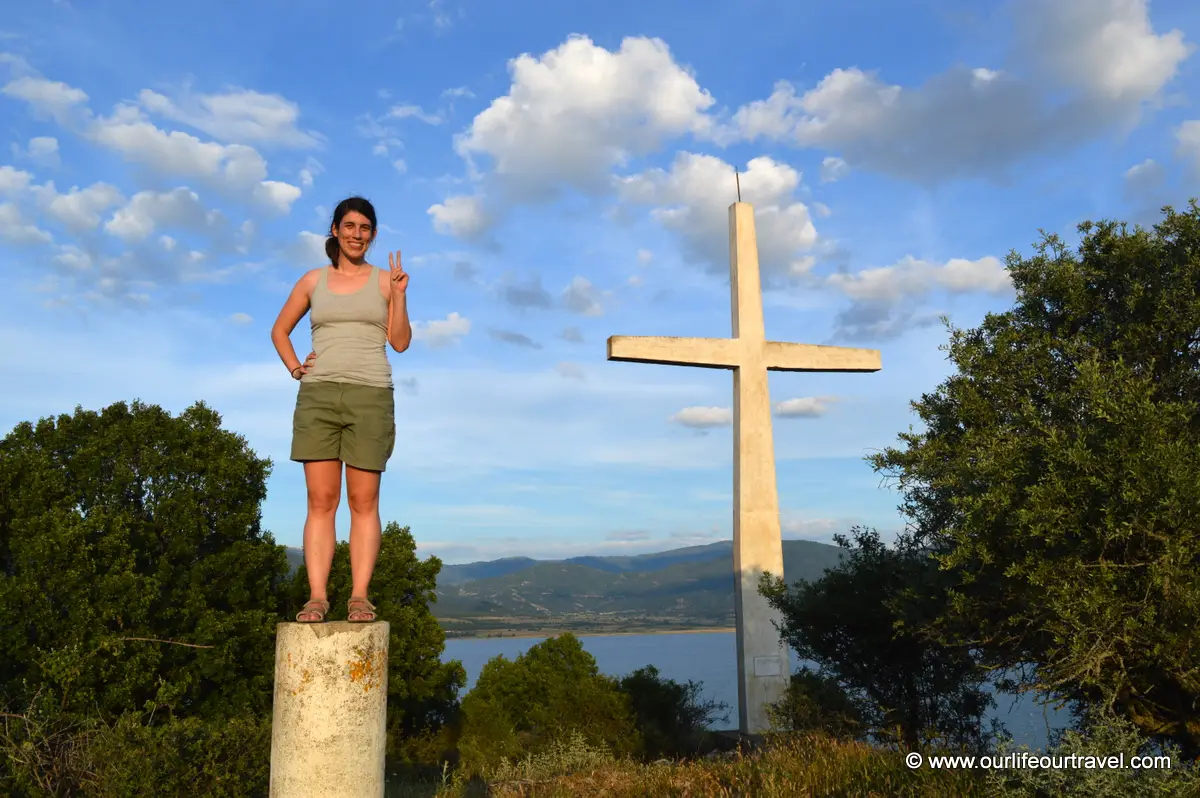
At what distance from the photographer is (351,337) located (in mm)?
5734

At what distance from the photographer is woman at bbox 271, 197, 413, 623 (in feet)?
18.4

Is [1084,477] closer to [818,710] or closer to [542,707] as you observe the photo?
[818,710]

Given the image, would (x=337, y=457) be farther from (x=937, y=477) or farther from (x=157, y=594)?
(x=157, y=594)

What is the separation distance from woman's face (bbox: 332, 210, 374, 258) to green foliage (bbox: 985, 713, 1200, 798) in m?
6.00

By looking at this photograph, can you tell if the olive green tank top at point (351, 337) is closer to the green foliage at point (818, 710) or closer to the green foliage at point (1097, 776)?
the green foliage at point (1097, 776)

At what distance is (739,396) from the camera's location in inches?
664

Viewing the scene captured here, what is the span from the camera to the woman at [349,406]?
5617mm

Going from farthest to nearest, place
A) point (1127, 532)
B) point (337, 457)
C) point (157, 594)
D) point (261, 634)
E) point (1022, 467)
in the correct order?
1. point (261, 634)
2. point (157, 594)
3. point (1022, 467)
4. point (1127, 532)
5. point (337, 457)

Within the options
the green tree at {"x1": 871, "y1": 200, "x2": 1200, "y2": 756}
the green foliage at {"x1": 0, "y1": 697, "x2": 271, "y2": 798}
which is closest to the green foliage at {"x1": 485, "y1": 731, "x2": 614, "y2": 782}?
the green foliage at {"x1": 0, "y1": 697, "x2": 271, "y2": 798}

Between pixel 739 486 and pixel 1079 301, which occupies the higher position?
pixel 1079 301

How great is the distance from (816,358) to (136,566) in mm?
15841

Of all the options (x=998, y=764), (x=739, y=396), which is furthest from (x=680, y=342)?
(x=998, y=764)

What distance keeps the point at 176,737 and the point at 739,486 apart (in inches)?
396

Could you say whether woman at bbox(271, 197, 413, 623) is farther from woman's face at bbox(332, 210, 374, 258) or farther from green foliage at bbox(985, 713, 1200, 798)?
green foliage at bbox(985, 713, 1200, 798)
